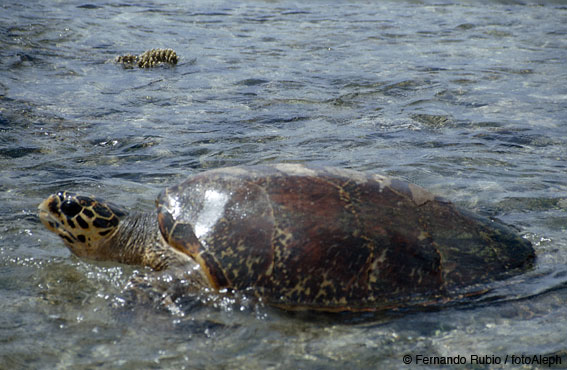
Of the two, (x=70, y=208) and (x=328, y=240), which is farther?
(x=70, y=208)

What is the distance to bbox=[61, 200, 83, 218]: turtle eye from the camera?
3805 mm

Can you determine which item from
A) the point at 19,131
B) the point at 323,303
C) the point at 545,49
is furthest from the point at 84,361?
the point at 545,49

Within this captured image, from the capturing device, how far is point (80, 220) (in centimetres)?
381

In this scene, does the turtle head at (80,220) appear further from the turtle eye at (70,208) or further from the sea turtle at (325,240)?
the sea turtle at (325,240)

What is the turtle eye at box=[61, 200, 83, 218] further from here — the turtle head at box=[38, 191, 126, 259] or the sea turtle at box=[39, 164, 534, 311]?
the sea turtle at box=[39, 164, 534, 311]

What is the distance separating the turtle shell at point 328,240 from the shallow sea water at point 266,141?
132 mm

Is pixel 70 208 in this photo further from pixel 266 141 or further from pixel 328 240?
pixel 266 141

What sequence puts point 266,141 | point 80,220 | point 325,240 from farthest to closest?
1. point 266,141
2. point 80,220
3. point 325,240

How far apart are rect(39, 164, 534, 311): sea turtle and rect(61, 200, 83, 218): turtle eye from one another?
1.72 ft

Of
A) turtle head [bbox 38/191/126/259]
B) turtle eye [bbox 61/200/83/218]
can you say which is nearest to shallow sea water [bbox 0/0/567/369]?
turtle head [bbox 38/191/126/259]

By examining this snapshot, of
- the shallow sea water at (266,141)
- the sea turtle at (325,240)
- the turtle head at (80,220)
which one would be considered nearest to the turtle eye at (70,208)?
the turtle head at (80,220)

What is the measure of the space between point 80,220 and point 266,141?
2.70 m

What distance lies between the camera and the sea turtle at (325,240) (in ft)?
10.6

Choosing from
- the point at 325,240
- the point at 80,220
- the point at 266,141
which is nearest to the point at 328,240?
the point at 325,240
